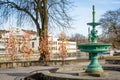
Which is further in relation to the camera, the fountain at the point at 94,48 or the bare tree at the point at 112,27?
the bare tree at the point at 112,27

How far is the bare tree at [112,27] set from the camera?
215 ft

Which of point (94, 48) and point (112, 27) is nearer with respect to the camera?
point (94, 48)

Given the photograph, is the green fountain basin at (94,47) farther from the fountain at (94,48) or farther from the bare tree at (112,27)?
the bare tree at (112,27)

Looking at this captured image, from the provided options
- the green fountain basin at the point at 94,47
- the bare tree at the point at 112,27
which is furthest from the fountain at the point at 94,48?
the bare tree at the point at 112,27

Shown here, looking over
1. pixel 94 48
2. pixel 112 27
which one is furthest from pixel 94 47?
pixel 112 27

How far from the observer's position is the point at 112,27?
222 ft

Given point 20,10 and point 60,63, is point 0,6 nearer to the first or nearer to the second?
point 20,10

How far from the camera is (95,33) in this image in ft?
50.6

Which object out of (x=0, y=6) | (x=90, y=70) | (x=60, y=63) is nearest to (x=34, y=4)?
(x=0, y=6)

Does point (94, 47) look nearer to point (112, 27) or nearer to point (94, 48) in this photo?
point (94, 48)

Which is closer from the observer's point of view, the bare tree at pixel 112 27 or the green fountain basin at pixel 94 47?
the green fountain basin at pixel 94 47

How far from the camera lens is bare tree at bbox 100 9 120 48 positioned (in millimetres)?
65562

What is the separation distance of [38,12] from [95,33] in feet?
48.4

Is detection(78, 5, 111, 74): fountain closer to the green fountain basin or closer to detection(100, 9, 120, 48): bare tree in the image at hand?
the green fountain basin
